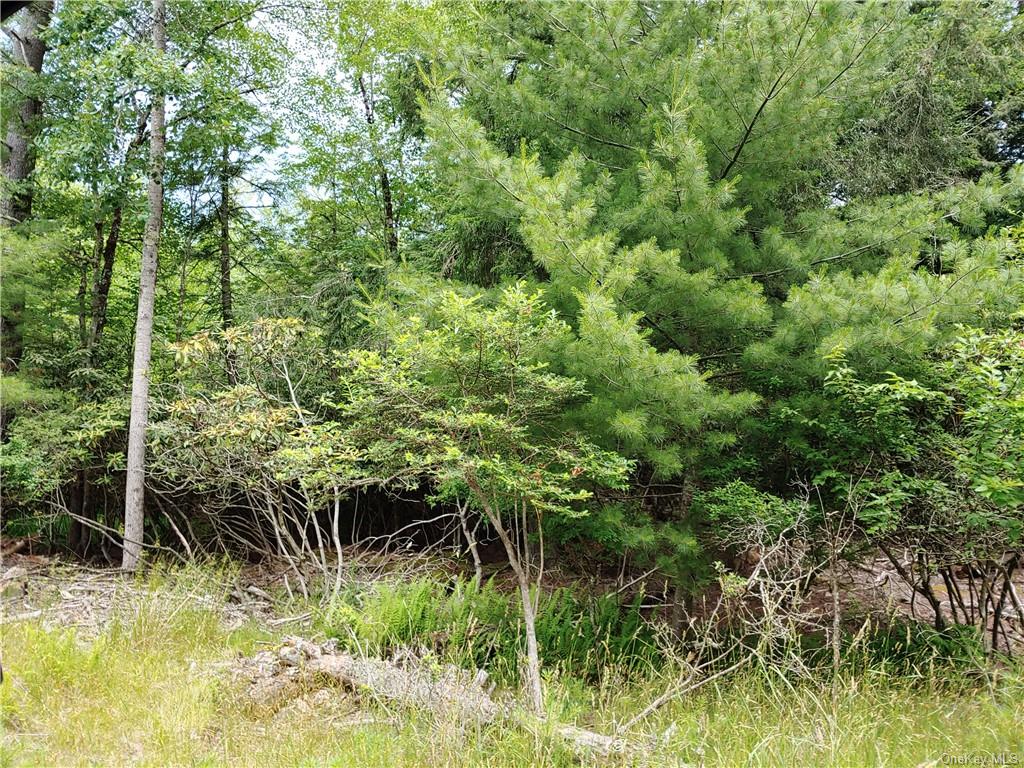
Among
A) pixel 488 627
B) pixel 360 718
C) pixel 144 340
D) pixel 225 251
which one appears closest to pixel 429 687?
pixel 360 718

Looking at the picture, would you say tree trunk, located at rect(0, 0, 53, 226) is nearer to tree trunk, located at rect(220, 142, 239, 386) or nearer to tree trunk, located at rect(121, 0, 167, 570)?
tree trunk, located at rect(121, 0, 167, 570)

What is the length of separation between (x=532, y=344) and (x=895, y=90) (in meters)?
6.16

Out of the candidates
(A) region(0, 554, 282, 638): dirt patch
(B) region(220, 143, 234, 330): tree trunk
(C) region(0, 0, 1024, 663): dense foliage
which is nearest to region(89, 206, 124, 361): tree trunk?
(C) region(0, 0, 1024, 663): dense foliage

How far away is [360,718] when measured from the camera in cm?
331

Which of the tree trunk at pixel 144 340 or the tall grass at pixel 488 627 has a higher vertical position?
the tree trunk at pixel 144 340

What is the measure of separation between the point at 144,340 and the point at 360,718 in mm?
5270

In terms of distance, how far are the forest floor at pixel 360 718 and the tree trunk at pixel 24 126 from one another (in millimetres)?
5699

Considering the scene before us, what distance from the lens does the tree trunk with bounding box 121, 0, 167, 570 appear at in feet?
21.6

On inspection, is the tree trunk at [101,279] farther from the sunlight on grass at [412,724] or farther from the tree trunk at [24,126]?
the sunlight on grass at [412,724]

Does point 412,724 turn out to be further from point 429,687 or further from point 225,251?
point 225,251

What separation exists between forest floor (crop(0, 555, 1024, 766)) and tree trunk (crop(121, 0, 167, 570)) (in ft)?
7.12

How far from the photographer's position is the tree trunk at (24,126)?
7.45 m

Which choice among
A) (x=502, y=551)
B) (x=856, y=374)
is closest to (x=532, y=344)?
(x=856, y=374)

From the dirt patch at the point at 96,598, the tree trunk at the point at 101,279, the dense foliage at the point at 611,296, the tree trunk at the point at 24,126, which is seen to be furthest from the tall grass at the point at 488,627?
the tree trunk at the point at 24,126
